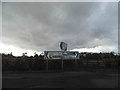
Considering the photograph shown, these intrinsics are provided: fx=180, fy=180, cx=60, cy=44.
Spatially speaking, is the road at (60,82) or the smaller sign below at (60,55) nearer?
the road at (60,82)

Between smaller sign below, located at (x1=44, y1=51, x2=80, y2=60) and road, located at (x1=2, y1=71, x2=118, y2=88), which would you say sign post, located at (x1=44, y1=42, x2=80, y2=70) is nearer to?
smaller sign below, located at (x1=44, y1=51, x2=80, y2=60)

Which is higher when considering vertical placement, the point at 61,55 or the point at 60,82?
the point at 61,55

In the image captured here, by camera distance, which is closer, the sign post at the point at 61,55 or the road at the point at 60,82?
the road at the point at 60,82

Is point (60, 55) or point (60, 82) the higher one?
point (60, 55)

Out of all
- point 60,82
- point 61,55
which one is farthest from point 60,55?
point 60,82

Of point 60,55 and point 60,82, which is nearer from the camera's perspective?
point 60,82

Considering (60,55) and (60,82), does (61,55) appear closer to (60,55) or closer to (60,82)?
(60,55)

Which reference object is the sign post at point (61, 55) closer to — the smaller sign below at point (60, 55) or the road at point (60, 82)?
the smaller sign below at point (60, 55)

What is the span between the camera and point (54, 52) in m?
19.6

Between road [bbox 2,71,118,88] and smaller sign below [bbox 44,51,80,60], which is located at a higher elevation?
smaller sign below [bbox 44,51,80,60]

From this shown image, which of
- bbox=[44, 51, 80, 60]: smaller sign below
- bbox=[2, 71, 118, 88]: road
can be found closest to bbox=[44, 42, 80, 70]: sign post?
bbox=[44, 51, 80, 60]: smaller sign below

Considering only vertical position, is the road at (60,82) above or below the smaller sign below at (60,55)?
below

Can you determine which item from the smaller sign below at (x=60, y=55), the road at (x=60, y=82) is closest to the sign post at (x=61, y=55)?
the smaller sign below at (x=60, y=55)

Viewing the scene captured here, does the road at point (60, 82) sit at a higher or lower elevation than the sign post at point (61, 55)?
lower
